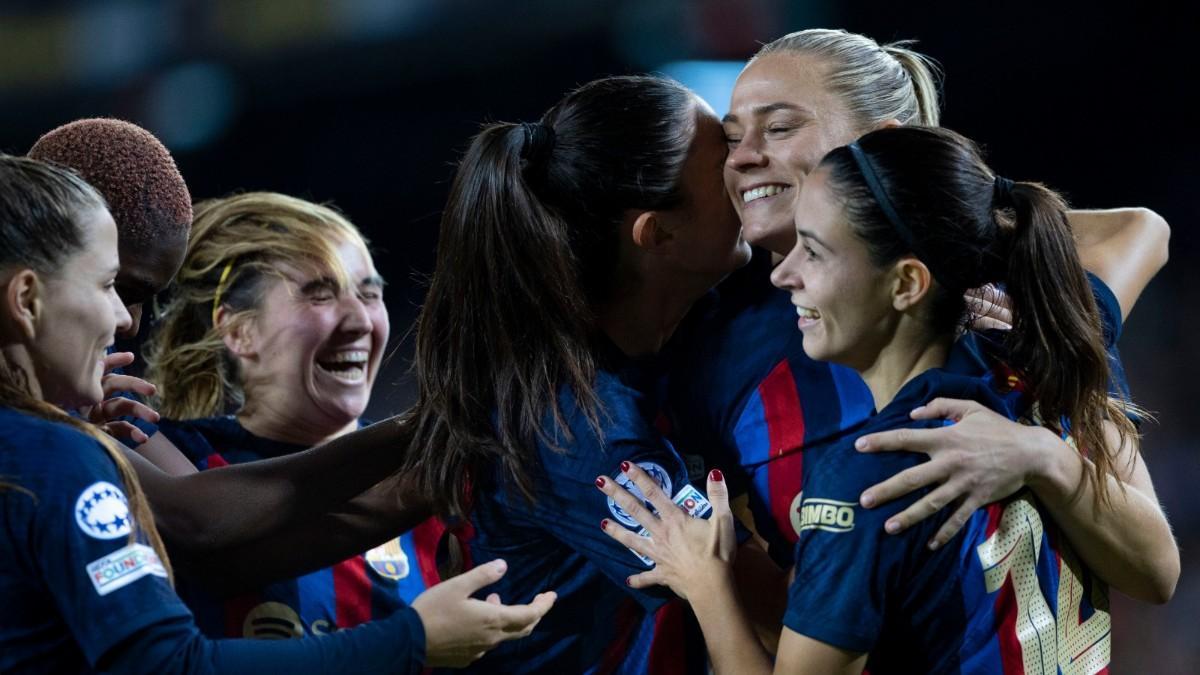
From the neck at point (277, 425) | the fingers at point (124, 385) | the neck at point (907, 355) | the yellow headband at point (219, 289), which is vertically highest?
the neck at point (907, 355)

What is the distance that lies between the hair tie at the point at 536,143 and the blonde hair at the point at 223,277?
1061mm

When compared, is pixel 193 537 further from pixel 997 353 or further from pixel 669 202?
pixel 997 353

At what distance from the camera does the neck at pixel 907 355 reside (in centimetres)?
215

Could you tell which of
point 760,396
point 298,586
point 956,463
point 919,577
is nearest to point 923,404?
point 956,463

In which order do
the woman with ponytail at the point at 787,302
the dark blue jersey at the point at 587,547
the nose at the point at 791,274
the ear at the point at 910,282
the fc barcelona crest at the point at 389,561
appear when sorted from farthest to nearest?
1. the fc barcelona crest at the point at 389,561
2. the woman with ponytail at the point at 787,302
3. the dark blue jersey at the point at 587,547
4. the nose at the point at 791,274
5. the ear at the point at 910,282

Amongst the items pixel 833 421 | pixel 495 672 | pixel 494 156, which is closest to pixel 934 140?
pixel 833 421

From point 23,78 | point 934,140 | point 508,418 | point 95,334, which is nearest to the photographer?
point 95,334

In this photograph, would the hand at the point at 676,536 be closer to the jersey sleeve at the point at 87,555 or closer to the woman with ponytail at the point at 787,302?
the woman with ponytail at the point at 787,302

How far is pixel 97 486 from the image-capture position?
1.82m

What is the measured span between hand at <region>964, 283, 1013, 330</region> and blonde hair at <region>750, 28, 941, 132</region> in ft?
1.46

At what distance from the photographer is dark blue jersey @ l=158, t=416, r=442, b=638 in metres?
2.71

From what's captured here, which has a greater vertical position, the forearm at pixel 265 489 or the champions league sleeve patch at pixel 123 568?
A: the champions league sleeve patch at pixel 123 568

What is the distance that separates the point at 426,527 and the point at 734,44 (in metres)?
4.76

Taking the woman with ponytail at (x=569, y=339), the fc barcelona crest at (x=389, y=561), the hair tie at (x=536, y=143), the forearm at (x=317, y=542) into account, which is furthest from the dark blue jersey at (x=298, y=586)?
the hair tie at (x=536, y=143)
